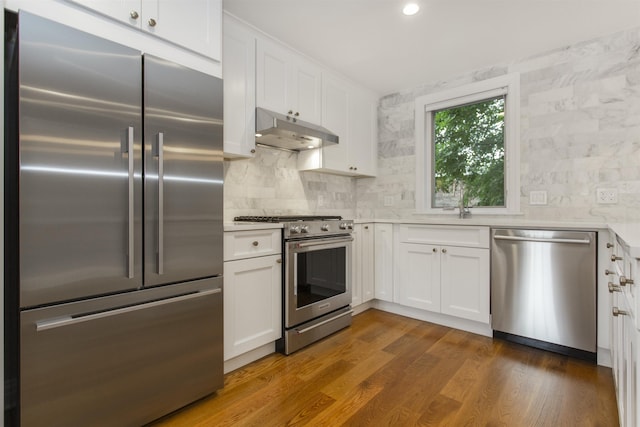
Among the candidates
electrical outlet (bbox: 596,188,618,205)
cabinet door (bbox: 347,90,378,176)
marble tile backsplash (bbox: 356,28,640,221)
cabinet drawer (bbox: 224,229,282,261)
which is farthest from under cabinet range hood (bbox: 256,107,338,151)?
electrical outlet (bbox: 596,188,618,205)

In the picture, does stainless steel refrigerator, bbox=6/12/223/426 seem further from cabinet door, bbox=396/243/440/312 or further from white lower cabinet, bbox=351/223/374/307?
cabinet door, bbox=396/243/440/312

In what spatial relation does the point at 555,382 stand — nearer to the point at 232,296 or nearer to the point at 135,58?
the point at 232,296

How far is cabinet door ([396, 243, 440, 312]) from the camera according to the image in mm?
2850

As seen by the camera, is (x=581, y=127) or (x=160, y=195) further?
(x=581, y=127)

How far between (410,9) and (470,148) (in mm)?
1611

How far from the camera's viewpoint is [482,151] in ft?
10.4

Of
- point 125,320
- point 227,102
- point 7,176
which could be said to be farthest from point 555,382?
point 7,176

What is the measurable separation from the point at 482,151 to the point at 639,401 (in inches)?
106

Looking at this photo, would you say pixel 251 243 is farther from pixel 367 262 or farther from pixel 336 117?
pixel 336 117

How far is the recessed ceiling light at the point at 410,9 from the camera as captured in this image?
2.14 metres

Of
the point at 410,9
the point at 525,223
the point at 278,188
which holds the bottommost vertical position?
the point at 525,223

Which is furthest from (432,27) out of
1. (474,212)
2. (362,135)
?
(474,212)

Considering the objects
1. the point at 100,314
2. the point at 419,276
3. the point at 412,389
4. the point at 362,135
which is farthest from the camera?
the point at 362,135

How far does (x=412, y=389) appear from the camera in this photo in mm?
1848
